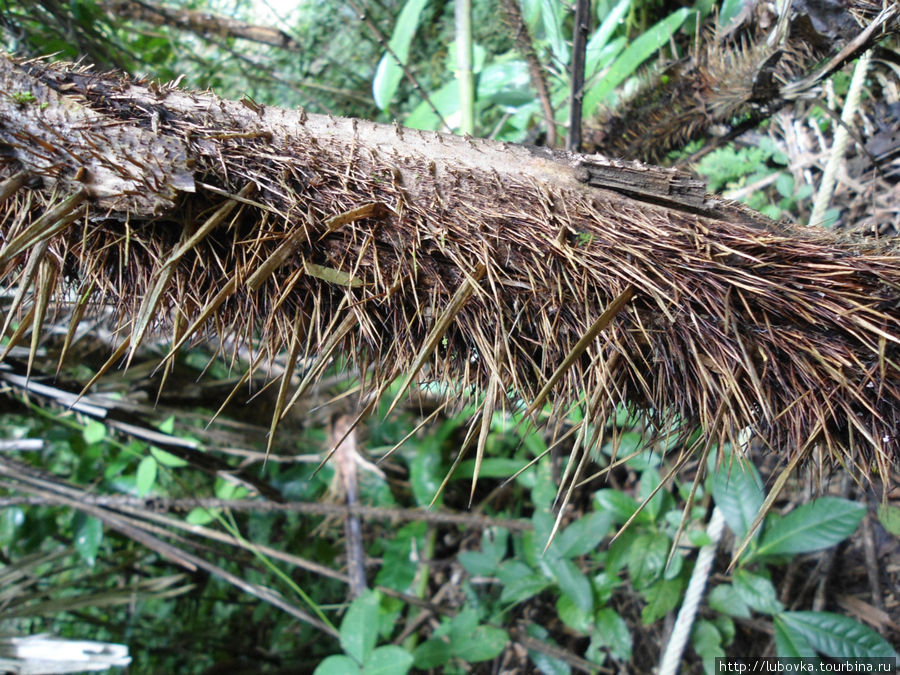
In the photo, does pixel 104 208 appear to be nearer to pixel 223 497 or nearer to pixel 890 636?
pixel 223 497

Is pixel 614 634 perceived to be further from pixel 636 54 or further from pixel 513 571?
pixel 636 54

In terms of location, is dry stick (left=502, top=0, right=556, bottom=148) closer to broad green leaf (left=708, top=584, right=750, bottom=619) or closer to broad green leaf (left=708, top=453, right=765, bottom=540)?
broad green leaf (left=708, top=453, right=765, bottom=540)

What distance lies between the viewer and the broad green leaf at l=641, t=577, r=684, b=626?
1.24 meters

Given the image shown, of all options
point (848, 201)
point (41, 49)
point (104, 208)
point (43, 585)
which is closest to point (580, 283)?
point (104, 208)

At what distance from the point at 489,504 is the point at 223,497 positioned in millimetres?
832

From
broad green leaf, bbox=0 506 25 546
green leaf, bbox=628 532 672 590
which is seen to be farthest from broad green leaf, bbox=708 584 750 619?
broad green leaf, bbox=0 506 25 546

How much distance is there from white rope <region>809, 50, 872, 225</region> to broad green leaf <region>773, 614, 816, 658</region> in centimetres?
80

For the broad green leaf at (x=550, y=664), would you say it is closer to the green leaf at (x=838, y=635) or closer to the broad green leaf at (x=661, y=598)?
the broad green leaf at (x=661, y=598)

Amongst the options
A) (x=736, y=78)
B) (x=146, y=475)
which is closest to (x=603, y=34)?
(x=736, y=78)

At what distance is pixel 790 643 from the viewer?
111 centimetres

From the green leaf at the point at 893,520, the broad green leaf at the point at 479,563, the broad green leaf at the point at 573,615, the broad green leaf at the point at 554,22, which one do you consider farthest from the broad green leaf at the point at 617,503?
the broad green leaf at the point at 554,22

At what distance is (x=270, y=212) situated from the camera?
66 centimetres

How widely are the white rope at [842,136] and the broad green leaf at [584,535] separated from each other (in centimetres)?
77

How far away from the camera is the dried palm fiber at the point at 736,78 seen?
965 millimetres
